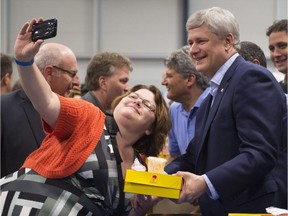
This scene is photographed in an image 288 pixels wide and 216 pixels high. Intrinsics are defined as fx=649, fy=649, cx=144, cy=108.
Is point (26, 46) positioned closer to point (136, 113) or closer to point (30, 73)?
point (30, 73)

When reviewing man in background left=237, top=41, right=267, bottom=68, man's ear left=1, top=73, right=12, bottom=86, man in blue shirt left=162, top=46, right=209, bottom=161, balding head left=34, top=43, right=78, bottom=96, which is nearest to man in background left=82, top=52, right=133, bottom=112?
man in blue shirt left=162, top=46, right=209, bottom=161

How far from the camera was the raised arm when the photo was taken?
2311 mm

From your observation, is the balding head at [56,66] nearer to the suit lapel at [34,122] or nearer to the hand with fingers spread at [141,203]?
the suit lapel at [34,122]

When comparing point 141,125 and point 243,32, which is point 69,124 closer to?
point 141,125

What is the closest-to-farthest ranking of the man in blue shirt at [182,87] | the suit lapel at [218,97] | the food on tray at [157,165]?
the food on tray at [157,165] → the suit lapel at [218,97] → the man in blue shirt at [182,87]

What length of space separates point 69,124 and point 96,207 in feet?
1.12

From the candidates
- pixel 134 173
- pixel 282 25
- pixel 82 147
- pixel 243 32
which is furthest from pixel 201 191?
pixel 243 32

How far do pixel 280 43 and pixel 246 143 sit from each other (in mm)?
1875

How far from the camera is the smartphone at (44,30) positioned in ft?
7.50

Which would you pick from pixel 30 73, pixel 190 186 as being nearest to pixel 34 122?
pixel 30 73

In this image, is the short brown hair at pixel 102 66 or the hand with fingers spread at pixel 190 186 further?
the short brown hair at pixel 102 66

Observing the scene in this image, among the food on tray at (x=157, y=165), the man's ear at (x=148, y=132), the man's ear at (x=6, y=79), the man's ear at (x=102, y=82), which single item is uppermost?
the food on tray at (x=157, y=165)

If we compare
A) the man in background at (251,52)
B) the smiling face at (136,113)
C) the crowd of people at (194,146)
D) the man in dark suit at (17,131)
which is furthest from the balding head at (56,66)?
the man in background at (251,52)

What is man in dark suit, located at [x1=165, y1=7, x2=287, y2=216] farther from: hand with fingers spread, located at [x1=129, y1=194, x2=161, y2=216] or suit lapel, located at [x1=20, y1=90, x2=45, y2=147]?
suit lapel, located at [x1=20, y1=90, x2=45, y2=147]
